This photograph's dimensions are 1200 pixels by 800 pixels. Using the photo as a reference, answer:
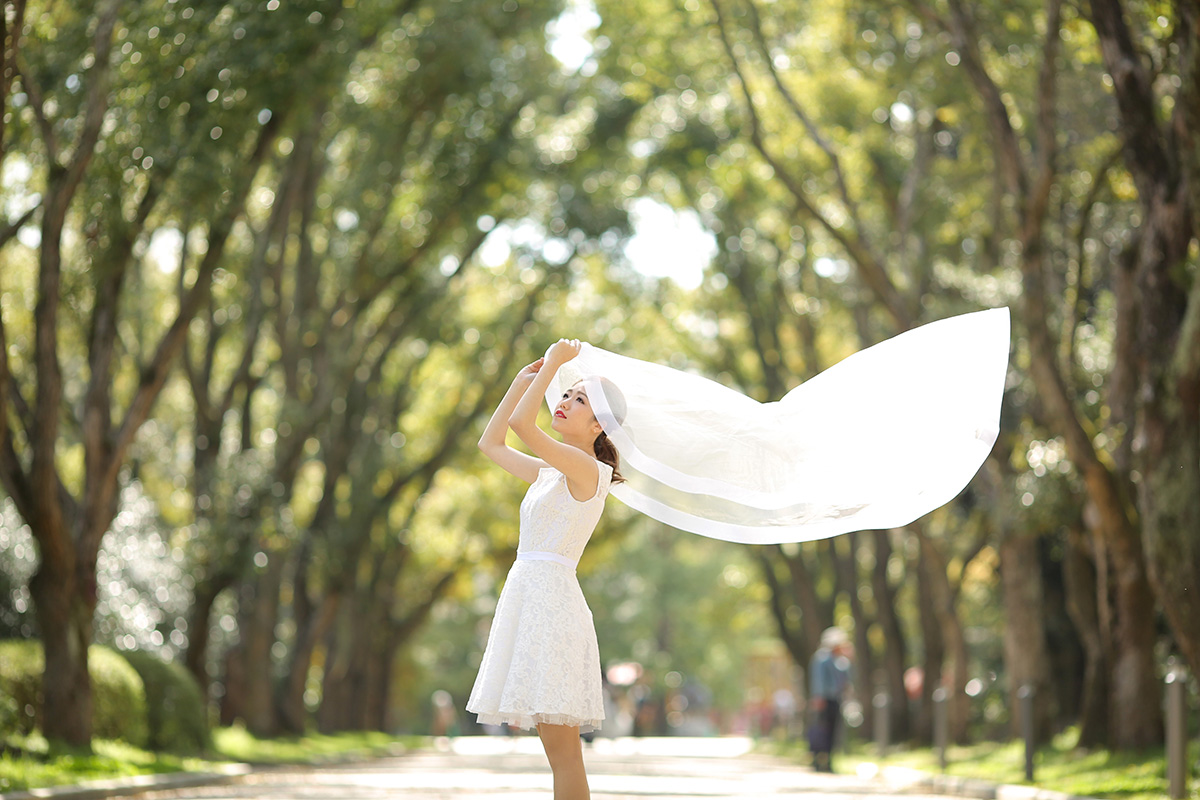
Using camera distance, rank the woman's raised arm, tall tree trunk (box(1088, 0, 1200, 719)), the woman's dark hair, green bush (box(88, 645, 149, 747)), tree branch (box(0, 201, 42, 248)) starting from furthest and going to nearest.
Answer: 1. green bush (box(88, 645, 149, 747))
2. tree branch (box(0, 201, 42, 248))
3. tall tree trunk (box(1088, 0, 1200, 719))
4. the woman's dark hair
5. the woman's raised arm

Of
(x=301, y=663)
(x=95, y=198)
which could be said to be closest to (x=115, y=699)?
(x=95, y=198)

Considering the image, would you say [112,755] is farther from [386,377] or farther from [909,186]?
[386,377]

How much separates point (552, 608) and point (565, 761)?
598 millimetres

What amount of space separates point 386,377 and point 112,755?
1644cm

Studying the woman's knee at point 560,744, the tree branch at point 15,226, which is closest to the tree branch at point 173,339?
the tree branch at point 15,226

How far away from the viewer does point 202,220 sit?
15.2 meters

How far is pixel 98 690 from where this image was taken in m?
15.8

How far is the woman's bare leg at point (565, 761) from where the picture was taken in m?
5.71

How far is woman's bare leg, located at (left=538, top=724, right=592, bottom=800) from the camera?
5711mm

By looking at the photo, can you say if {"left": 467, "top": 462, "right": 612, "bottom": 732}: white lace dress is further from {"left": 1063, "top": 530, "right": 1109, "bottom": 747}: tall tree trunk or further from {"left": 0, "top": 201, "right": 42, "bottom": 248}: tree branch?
{"left": 1063, "top": 530, "right": 1109, "bottom": 747}: tall tree trunk

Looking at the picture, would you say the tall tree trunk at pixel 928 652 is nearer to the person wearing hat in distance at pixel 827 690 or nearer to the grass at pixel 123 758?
the person wearing hat in distance at pixel 827 690

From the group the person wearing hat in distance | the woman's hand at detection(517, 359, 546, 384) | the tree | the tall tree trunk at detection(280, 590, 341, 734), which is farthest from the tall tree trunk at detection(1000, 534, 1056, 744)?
the woman's hand at detection(517, 359, 546, 384)

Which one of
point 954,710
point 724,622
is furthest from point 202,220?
point 724,622

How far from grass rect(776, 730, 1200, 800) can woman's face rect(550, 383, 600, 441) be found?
758cm
